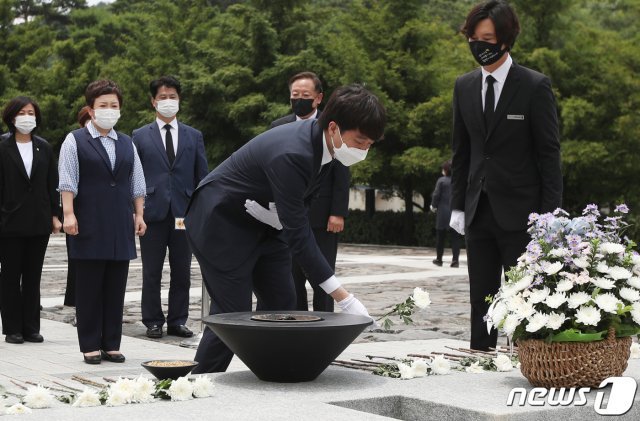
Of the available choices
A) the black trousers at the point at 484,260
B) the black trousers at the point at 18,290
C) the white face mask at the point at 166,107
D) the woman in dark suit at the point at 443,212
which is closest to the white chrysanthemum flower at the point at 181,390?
the black trousers at the point at 484,260

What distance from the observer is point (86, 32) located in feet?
148

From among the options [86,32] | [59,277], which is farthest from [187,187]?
[86,32]

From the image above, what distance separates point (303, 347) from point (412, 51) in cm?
2421

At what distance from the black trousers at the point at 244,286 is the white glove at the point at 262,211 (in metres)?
0.24

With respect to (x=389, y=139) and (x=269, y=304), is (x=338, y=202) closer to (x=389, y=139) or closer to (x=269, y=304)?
(x=269, y=304)

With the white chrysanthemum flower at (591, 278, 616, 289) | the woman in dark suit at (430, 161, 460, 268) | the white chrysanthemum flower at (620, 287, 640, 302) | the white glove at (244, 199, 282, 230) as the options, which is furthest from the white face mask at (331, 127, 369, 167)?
the woman in dark suit at (430, 161, 460, 268)

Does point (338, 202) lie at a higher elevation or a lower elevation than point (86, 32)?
lower

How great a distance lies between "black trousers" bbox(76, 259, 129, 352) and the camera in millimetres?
7199

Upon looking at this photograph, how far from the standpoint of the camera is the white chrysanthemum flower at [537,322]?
477cm

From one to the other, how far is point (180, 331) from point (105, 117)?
220 centimetres

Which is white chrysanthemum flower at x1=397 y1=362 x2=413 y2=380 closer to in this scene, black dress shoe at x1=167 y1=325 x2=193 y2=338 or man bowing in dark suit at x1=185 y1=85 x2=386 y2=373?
man bowing in dark suit at x1=185 y1=85 x2=386 y2=373

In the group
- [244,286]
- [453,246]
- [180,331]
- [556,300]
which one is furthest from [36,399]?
[453,246]

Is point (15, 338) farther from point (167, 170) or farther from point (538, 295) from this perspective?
point (538, 295)

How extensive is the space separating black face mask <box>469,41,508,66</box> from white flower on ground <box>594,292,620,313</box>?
175 cm
